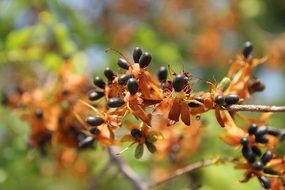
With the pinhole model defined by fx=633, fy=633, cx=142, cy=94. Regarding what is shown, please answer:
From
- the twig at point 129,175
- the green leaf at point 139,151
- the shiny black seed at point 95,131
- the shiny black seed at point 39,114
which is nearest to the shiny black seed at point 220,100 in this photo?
the green leaf at point 139,151

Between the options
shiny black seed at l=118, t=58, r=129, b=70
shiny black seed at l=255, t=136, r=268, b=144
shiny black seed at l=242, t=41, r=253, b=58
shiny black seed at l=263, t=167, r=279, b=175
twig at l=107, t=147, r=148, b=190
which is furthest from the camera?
twig at l=107, t=147, r=148, b=190

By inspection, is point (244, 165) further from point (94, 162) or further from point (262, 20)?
point (262, 20)

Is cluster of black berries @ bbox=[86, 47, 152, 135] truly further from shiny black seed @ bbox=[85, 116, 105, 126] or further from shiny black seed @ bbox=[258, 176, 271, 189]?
shiny black seed @ bbox=[258, 176, 271, 189]

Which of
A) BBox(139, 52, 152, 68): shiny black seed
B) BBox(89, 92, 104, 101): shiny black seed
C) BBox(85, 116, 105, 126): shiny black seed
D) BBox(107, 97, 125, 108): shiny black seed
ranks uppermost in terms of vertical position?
BBox(139, 52, 152, 68): shiny black seed

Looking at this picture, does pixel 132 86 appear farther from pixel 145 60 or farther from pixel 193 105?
pixel 193 105

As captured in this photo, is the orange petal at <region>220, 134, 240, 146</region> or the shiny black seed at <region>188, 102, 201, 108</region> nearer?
the shiny black seed at <region>188, 102, 201, 108</region>

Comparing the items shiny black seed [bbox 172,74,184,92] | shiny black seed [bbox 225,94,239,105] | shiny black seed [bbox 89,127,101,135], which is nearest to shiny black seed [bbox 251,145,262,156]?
shiny black seed [bbox 225,94,239,105]

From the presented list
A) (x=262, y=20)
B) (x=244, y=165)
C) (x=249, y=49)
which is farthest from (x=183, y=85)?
(x=262, y=20)
